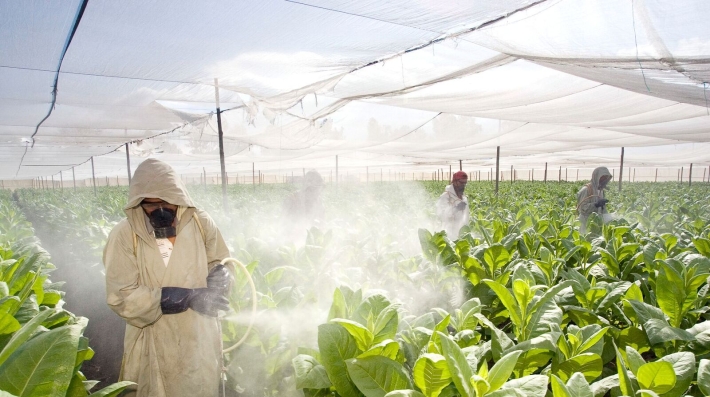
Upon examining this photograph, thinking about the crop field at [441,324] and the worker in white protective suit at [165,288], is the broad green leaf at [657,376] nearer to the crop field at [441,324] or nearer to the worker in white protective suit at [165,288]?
the crop field at [441,324]

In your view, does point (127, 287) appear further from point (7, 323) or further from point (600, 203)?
point (600, 203)

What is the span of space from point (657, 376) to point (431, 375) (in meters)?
0.74

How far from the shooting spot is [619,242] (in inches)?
151

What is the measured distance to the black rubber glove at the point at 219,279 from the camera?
8.73 ft

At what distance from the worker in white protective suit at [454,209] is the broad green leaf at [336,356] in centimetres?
528

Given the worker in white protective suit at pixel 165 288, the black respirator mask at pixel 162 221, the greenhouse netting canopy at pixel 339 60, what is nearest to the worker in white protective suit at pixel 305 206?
the greenhouse netting canopy at pixel 339 60

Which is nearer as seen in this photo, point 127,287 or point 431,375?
point 431,375

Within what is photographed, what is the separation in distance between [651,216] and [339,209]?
288 inches

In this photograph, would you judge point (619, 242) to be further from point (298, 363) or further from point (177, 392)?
point (177, 392)

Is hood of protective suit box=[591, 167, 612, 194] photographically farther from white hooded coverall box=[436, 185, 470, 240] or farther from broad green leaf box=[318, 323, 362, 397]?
broad green leaf box=[318, 323, 362, 397]

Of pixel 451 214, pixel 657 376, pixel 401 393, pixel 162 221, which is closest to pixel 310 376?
pixel 401 393

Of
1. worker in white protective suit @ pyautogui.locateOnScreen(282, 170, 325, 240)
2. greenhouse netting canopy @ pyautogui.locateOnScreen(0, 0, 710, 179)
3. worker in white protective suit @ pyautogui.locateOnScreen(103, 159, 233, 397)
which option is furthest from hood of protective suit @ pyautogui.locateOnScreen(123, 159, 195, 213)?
worker in white protective suit @ pyautogui.locateOnScreen(282, 170, 325, 240)

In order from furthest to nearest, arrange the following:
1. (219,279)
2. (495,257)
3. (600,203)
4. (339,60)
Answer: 1. (600,203)
2. (339,60)
3. (495,257)
4. (219,279)

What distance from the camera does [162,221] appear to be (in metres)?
2.56
